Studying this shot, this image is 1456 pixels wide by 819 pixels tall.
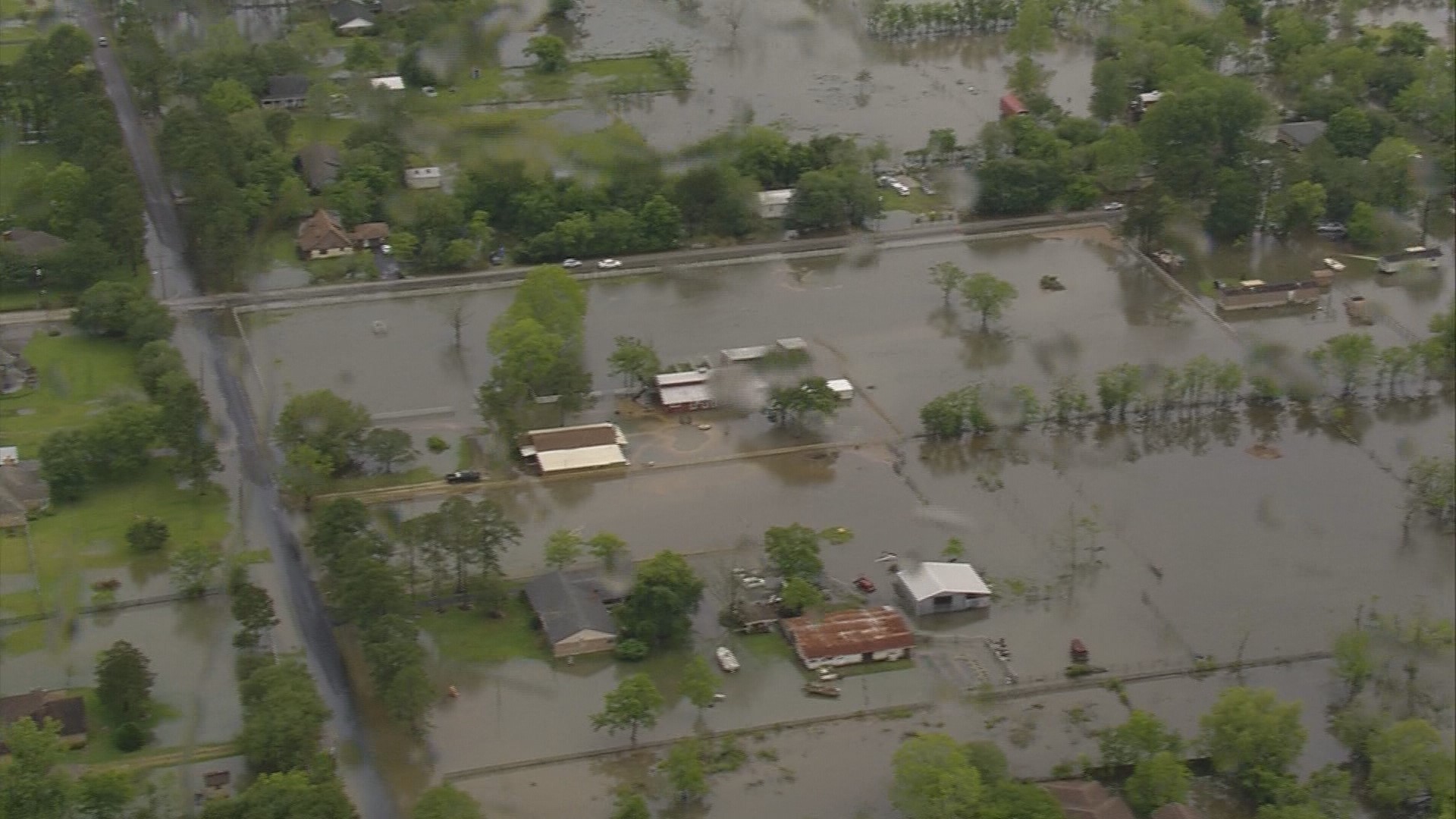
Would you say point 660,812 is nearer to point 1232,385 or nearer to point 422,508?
point 422,508

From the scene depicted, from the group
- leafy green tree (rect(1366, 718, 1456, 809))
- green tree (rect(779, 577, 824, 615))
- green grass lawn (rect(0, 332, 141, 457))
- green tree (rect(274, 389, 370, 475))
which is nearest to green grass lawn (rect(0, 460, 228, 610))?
green tree (rect(274, 389, 370, 475))

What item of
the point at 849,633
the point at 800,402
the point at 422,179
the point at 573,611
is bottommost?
the point at 849,633

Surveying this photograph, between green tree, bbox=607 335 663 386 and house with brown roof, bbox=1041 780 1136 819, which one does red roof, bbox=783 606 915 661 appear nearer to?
house with brown roof, bbox=1041 780 1136 819

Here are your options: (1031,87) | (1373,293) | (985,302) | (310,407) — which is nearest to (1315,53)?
(1031,87)

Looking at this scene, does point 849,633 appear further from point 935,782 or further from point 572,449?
point 572,449

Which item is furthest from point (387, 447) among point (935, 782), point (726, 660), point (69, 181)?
point (69, 181)

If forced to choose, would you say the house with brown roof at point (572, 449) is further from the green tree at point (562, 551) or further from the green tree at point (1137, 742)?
the green tree at point (1137, 742)
